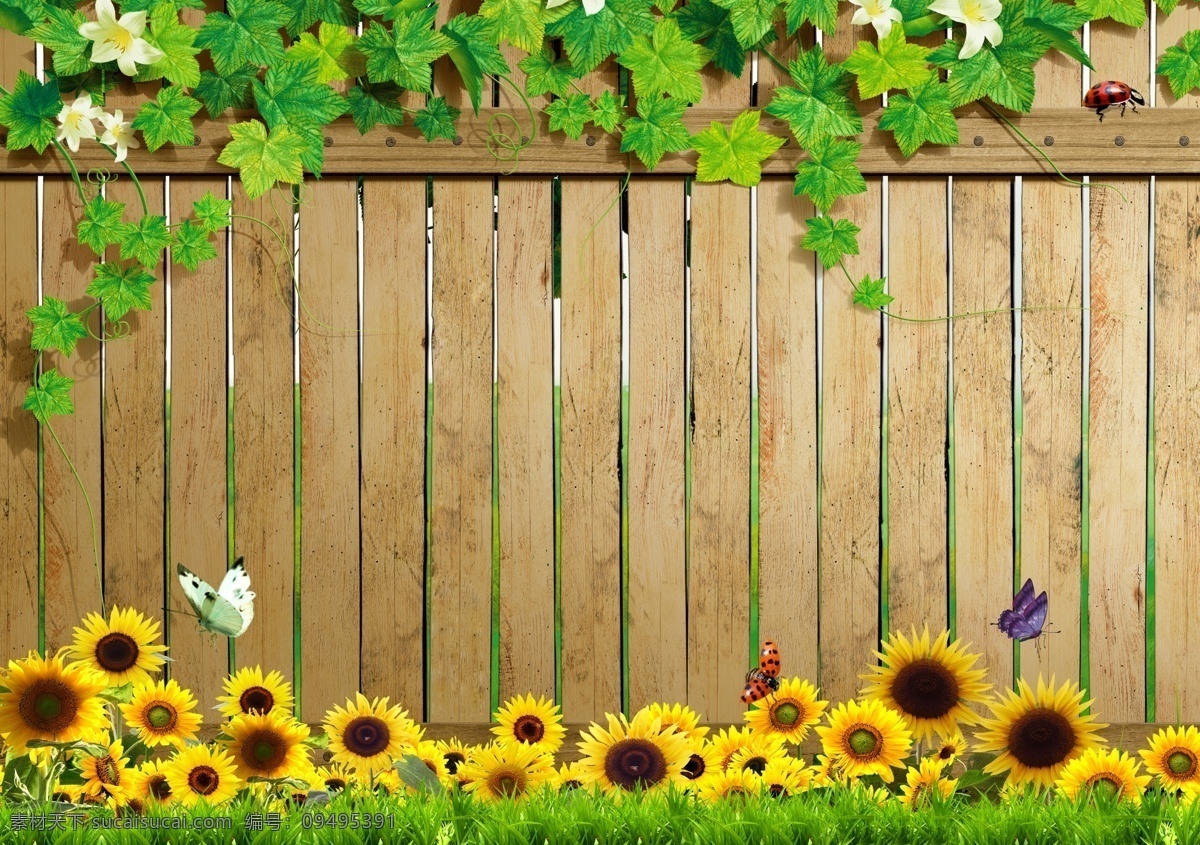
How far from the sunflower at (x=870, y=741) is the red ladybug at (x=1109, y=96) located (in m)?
1.40

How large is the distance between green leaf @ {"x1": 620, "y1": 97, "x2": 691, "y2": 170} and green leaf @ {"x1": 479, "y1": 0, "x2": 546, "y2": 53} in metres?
0.25

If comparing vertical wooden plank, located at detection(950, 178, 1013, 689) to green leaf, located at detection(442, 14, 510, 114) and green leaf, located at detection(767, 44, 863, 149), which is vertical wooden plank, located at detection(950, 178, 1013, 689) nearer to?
green leaf, located at detection(767, 44, 863, 149)

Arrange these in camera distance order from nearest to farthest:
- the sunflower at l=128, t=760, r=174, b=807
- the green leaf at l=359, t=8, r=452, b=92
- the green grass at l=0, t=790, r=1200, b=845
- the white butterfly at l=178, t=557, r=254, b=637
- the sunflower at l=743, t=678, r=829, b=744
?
1. the green grass at l=0, t=790, r=1200, b=845
2. the sunflower at l=128, t=760, r=174, b=807
3. the sunflower at l=743, t=678, r=829, b=744
4. the white butterfly at l=178, t=557, r=254, b=637
5. the green leaf at l=359, t=8, r=452, b=92

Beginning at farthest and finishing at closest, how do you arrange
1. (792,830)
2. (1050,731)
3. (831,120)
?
(831,120) < (1050,731) < (792,830)

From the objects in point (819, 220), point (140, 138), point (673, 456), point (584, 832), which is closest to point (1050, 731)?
point (584, 832)

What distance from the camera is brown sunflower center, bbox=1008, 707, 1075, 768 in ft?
4.48

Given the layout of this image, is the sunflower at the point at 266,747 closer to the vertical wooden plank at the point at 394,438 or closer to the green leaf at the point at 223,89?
the vertical wooden plank at the point at 394,438

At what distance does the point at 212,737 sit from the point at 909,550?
4.97 ft

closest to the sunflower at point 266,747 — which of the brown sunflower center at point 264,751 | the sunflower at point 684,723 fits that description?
the brown sunflower center at point 264,751

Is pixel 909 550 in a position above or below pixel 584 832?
above

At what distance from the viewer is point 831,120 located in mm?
2113

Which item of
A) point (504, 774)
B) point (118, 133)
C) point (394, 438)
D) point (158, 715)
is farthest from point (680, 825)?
point (118, 133)

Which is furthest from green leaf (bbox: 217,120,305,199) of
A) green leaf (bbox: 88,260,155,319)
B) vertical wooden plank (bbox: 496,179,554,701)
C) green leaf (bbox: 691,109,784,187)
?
green leaf (bbox: 691,109,784,187)

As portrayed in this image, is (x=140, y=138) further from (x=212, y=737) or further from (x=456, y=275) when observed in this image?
(x=212, y=737)
